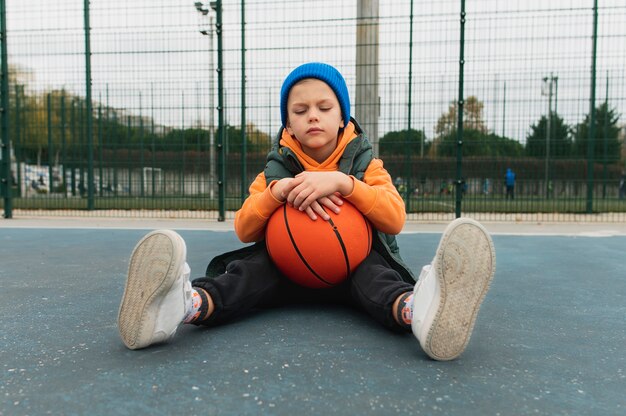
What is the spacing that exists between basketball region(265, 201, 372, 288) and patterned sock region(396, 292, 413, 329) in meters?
0.29

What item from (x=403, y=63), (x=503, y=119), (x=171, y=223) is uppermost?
(x=403, y=63)

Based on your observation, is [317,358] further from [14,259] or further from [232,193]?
[232,193]

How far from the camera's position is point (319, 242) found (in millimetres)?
1795

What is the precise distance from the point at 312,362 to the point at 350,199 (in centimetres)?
62

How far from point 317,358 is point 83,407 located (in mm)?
624

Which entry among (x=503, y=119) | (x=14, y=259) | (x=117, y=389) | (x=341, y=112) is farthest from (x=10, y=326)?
(x=503, y=119)

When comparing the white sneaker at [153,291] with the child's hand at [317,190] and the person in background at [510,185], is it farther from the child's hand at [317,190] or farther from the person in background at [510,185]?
the person in background at [510,185]

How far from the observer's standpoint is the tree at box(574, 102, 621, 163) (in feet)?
24.7

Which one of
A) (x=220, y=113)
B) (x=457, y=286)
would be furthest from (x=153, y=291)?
(x=220, y=113)

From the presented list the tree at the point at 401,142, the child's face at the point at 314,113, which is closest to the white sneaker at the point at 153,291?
the child's face at the point at 314,113

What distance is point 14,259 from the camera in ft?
11.3

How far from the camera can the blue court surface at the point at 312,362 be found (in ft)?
3.84

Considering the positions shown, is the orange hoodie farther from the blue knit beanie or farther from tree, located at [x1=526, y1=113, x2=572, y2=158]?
tree, located at [x1=526, y1=113, x2=572, y2=158]

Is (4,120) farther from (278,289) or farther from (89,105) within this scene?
(278,289)
